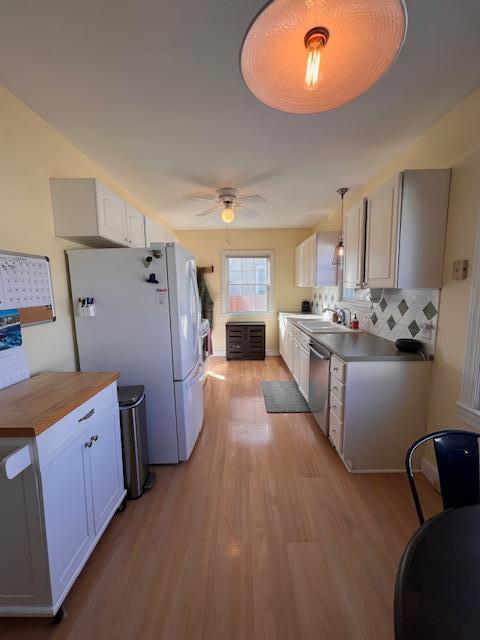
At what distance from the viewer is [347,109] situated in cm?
165

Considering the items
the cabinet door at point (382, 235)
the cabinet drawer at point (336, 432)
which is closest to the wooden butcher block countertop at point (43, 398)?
the cabinet drawer at point (336, 432)

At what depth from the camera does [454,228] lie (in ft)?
5.74

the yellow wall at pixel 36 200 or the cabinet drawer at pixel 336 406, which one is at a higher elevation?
the yellow wall at pixel 36 200

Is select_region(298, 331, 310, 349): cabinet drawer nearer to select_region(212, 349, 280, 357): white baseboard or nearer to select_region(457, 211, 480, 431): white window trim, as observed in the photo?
select_region(457, 211, 480, 431): white window trim

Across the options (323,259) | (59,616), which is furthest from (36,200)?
(323,259)

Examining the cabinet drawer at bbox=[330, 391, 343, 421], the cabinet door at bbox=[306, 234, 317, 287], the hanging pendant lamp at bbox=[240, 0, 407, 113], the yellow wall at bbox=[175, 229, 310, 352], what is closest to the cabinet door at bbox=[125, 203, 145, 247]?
the hanging pendant lamp at bbox=[240, 0, 407, 113]

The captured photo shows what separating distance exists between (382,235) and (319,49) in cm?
157

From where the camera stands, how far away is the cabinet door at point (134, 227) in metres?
2.33

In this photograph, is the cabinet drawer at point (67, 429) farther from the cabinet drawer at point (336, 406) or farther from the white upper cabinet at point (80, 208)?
the cabinet drawer at point (336, 406)

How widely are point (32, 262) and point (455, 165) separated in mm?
2758

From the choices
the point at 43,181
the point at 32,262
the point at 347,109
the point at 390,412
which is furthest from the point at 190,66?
the point at 390,412

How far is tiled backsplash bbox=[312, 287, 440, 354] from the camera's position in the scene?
1.97 meters

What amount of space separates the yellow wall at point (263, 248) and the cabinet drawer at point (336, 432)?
3115mm

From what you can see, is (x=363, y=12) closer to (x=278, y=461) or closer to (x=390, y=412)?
Answer: (x=390, y=412)
